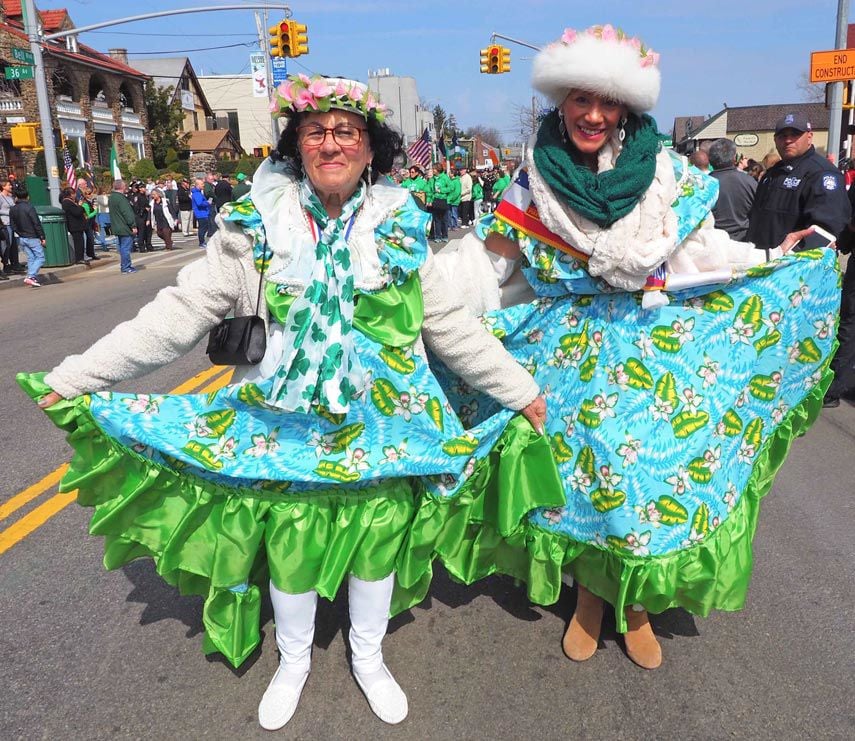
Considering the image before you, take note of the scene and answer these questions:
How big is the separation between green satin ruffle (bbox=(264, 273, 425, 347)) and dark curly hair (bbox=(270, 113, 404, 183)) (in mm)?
374

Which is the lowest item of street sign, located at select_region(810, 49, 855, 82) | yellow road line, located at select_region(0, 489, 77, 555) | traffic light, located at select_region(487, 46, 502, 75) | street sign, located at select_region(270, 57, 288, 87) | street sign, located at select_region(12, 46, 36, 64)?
yellow road line, located at select_region(0, 489, 77, 555)

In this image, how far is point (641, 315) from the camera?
246cm

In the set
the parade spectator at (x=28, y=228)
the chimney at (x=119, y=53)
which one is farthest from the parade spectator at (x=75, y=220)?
the chimney at (x=119, y=53)

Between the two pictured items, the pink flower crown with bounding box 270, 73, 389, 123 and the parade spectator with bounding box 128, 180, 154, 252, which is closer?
the pink flower crown with bounding box 270, 73, 389, 123

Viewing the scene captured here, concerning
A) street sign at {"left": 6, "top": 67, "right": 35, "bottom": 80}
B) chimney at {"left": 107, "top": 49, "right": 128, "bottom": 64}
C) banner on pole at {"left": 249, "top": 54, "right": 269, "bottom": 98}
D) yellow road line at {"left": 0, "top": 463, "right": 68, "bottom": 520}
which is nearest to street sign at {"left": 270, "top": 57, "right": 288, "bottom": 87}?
banner on pole at {"left": 249, "top": 54, "right": 269, "bottom": 98}

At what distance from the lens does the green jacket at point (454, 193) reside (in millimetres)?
19812

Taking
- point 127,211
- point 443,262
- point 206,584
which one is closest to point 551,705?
point 206,584

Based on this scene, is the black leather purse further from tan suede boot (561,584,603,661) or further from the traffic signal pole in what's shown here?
the traffic signal pole

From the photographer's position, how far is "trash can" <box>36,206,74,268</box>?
1493 centimetres

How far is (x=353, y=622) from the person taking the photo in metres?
2.51

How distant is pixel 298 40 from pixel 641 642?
68.6 feet

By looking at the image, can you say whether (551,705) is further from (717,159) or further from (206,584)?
(717,159)

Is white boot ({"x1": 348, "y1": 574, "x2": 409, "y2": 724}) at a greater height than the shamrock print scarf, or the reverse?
the shamrock print scarf

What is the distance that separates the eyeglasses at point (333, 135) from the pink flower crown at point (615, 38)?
79 centimetres
